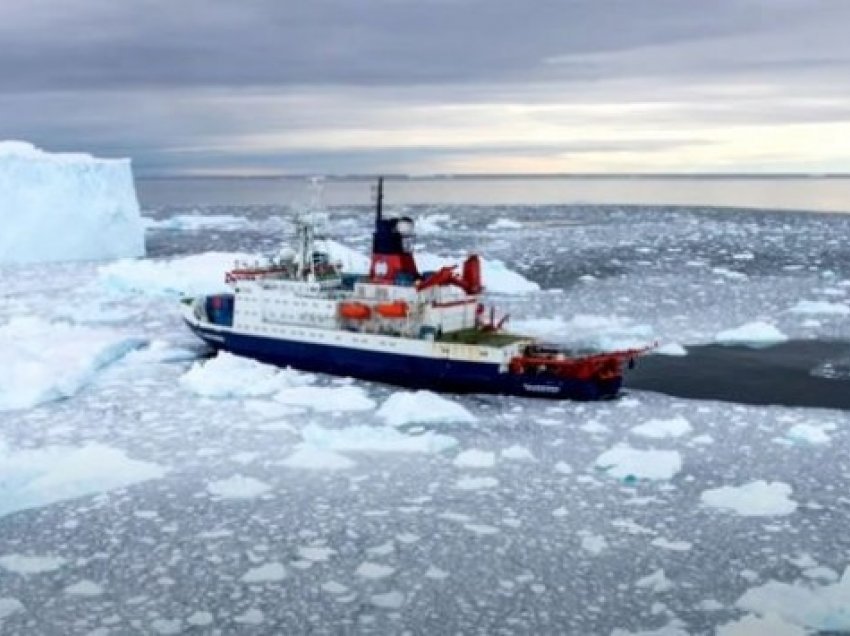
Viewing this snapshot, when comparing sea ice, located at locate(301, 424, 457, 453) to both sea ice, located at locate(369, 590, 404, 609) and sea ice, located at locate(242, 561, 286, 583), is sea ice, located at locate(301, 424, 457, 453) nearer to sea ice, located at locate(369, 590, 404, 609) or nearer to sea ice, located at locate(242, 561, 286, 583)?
sea ice, located at locate(242, 561, 286, 583)

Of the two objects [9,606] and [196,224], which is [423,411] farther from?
[196,224]

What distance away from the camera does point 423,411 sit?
12945mm

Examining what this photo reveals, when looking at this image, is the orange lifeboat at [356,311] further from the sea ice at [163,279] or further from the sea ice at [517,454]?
the sea ice at [163,279]

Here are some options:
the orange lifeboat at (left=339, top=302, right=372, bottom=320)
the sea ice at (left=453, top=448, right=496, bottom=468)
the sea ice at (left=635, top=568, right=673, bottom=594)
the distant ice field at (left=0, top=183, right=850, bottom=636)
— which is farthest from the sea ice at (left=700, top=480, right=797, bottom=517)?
the orange lifeboat at (left=339, top=302, right=372, bottom=320)

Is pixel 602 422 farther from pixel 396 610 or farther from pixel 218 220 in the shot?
pixel 218 220

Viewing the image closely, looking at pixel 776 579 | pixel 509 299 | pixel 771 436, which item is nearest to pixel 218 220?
pixel 509 299

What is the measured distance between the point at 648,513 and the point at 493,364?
5.43 m

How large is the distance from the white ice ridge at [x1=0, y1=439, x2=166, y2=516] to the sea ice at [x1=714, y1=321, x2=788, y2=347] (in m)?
12.1

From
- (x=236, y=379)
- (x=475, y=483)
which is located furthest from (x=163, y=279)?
(x=475, y=483)

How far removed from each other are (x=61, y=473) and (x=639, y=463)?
244 inches

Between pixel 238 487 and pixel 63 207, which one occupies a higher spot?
pixel 63 207

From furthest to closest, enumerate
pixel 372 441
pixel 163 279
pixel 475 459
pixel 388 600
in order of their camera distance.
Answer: pixel 163 279 → pixel 372 441 → pixel 475 459 → pixel 388 600

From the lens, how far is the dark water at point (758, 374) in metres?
14.5

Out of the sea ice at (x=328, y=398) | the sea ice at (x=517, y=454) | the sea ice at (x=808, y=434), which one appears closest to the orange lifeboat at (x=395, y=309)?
the sea ice at (x=328, y=398)
